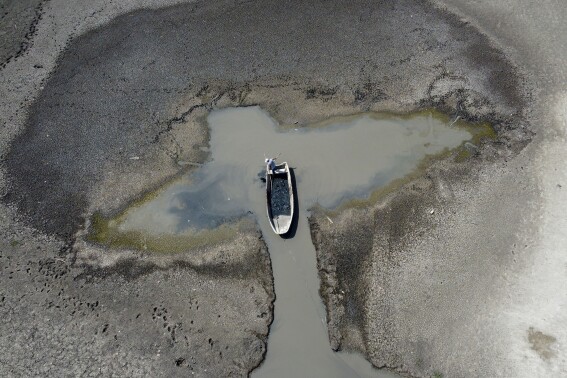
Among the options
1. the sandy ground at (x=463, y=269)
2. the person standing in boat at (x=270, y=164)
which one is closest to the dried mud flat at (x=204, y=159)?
the sandy ground at (x=463, y=269)

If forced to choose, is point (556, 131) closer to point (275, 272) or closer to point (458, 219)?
point (458, 219)

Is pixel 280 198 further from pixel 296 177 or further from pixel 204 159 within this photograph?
pixel 204 159

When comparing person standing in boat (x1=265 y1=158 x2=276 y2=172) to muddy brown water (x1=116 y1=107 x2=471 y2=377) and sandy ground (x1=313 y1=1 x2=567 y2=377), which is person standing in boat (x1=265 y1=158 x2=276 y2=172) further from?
sandy ground (x1=313 y1=1 x2=567 y2=377)

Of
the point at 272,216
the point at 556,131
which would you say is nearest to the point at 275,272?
the point at 272,216

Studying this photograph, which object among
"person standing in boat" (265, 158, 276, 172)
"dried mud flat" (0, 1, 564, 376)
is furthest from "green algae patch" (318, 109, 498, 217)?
"person standing in boat" (265, 158, 276, 172)

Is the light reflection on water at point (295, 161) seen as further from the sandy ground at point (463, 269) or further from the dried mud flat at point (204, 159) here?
the sandy ground at point (463, 269)

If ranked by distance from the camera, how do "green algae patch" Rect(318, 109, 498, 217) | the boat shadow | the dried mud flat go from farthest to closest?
"green algae patch" Rect(318, 109, 498, 217) → the boat shadow → the dried mud flat

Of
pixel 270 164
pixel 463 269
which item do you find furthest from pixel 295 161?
pixel 463 269
